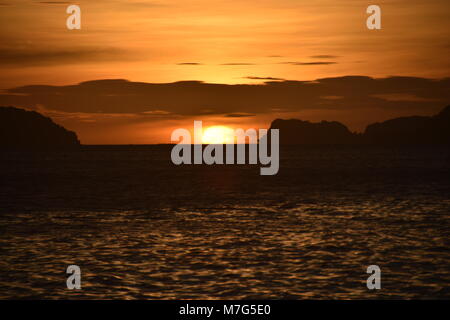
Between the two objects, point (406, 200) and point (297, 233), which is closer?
point (297, 233)

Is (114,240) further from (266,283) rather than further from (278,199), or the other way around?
(278,199)

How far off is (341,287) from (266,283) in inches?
113

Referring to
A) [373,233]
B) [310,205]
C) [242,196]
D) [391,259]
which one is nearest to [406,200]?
[310,205]

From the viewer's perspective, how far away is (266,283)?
22.5 m

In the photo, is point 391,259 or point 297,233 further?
point 297,233

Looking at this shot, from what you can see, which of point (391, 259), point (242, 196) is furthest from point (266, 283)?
point (242, 196)

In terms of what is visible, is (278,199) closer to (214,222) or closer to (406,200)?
(406,200)

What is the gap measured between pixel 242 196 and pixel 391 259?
39.6 meters

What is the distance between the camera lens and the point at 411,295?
2080cm

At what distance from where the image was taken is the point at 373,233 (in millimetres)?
35062

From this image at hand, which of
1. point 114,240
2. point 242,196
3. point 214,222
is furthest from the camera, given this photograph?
point 242,196
